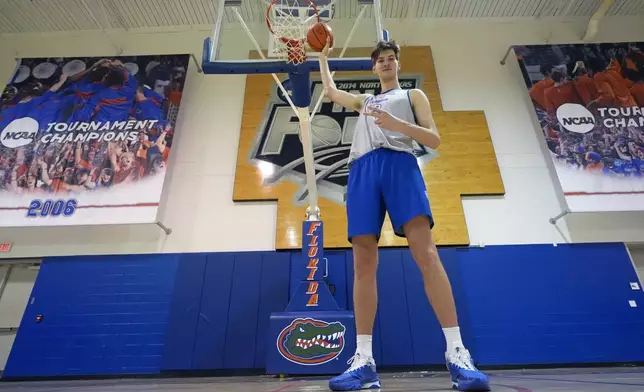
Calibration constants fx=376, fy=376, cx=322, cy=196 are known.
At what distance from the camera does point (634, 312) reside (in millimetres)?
4066

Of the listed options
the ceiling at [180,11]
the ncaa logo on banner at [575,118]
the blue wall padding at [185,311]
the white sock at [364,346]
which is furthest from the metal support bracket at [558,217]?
the blue wall padding at [185,311]

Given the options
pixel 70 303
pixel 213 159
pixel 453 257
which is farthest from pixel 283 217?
pixel 70 303

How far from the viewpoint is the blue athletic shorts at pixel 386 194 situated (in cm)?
152

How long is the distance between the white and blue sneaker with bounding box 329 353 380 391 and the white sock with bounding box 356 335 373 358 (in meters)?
0.02

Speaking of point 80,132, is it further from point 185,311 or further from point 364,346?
point 364,346

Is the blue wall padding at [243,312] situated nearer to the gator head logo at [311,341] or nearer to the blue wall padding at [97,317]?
the blue wall padding at [97,317]

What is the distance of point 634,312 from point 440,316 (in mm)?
3986

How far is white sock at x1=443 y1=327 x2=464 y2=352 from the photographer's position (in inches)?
54.7

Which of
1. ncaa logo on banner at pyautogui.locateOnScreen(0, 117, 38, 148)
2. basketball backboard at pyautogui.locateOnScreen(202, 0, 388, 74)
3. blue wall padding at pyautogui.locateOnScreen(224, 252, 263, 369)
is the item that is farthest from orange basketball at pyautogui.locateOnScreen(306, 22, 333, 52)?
ncaa logo on banner at pyautogui.locateOnScreen(0, 117, 38, 148)

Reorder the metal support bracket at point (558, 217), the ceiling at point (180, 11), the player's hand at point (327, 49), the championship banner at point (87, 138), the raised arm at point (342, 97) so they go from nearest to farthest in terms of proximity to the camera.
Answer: the raised arm at point (342, 97)
the player's hand at point (327, 49)
the metal support bracket at point (558, 217)
the championship banner at point (87, 138)
the ceiling at point (180, 11)

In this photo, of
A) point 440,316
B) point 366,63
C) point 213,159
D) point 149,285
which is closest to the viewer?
point 440,316

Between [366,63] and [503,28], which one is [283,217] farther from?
[503,28]

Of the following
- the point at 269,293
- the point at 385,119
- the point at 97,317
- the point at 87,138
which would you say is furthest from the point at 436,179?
the point at 87,138

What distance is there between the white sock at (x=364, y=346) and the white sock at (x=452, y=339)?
305 mm
